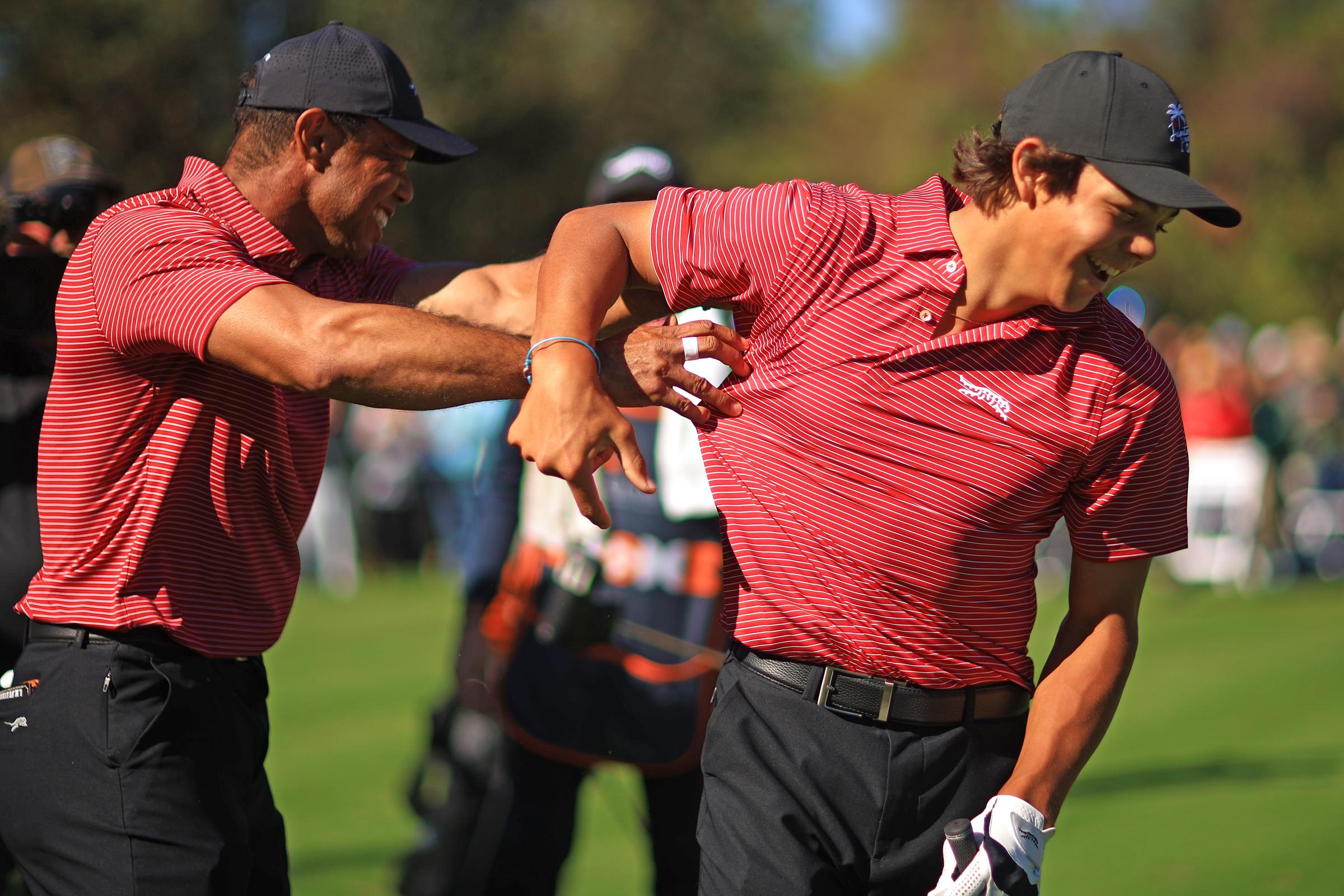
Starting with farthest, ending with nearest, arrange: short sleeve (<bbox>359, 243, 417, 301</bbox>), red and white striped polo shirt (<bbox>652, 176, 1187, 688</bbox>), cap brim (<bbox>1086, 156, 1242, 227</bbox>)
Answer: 1. short sleeve (<bbox>359, 243, 417, 301</bbox>)
2. red and white striped polo shirt (<bbox>652, 176, 1187, 688</bbox>)
3. cap brim (<bbox>1086, 156, 1242, 227</bbox>)

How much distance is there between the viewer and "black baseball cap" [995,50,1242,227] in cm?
280

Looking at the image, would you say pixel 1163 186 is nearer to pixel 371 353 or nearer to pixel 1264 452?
pixel 371 353

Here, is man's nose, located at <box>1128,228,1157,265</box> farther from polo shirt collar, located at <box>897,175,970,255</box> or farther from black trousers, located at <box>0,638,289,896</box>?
black trousers, located at <box>0,638,289,896</box>

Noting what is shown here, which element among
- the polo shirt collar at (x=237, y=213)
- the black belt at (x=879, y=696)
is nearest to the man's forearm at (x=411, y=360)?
the polo shirt collar at (x=237, y=213)

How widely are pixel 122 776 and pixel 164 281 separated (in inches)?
41.8

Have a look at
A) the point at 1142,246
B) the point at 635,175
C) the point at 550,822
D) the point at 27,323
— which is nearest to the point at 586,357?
the point at 1142,246

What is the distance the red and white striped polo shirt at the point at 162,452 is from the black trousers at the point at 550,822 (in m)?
1.70

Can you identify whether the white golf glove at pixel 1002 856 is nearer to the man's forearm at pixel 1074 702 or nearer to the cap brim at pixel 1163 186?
the man's forearm at pixel 1074 702

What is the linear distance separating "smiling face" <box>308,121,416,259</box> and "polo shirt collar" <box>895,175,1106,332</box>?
119 centimetres

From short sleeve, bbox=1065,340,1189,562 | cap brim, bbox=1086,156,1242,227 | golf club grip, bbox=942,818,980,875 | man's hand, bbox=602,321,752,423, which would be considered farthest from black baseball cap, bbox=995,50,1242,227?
golf club grip, bbox=942,818,980,875

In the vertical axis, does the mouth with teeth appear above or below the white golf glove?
above

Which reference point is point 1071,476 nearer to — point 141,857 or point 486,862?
point 141,857

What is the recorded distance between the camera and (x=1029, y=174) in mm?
2914

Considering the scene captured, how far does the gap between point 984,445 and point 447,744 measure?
287cm
